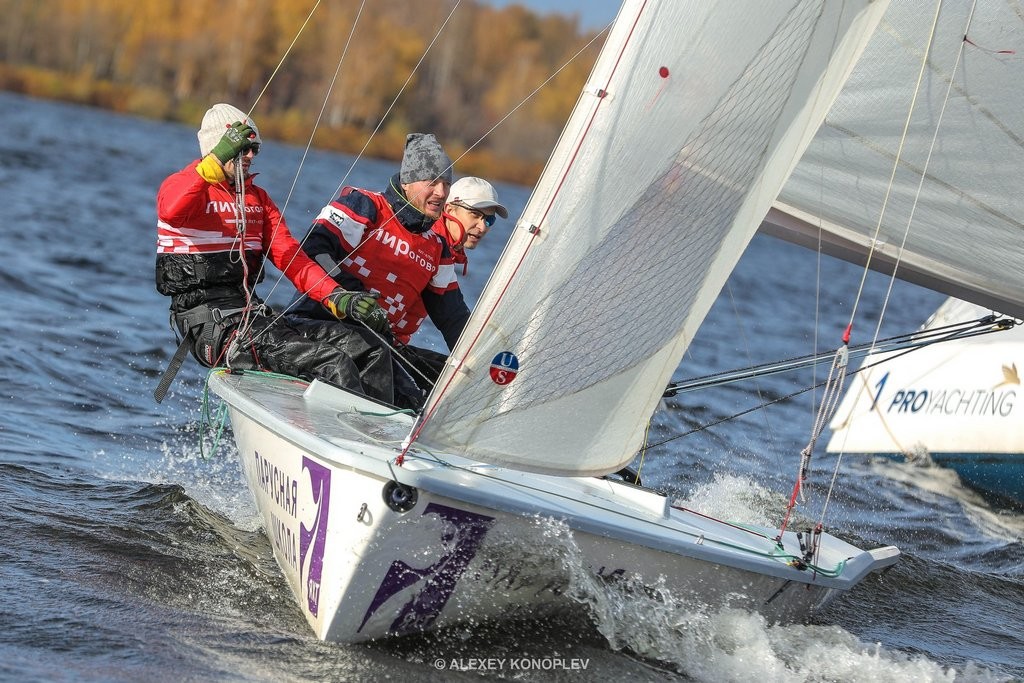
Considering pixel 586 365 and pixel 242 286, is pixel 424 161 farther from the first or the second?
pixel 586 365

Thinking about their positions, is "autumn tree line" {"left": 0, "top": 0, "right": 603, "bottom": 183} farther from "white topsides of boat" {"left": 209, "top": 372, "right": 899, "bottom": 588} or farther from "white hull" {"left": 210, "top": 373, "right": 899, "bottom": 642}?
"white hull" {"left": 210, "top": 373, "right": 899, "bottom": 642}

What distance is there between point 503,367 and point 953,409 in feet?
17.0

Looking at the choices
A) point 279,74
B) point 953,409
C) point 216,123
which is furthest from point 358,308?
point 279,74

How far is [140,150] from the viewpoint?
2603 cm

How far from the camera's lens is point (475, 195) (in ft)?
16.6

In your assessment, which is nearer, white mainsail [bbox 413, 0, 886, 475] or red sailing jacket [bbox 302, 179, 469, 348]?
white mainsail [bbox 413, 0, 886, 475]

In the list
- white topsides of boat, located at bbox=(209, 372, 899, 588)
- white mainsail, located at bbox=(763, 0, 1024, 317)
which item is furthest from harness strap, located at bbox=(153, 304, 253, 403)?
white mainsail, located at bbox=(763, 0, 1024, 317)

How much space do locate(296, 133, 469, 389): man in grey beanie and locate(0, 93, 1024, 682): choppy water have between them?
101 cm

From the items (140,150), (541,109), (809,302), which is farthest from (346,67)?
(809,302)

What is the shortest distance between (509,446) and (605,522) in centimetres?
36

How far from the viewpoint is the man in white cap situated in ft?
16.6

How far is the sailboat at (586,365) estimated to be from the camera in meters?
3.66

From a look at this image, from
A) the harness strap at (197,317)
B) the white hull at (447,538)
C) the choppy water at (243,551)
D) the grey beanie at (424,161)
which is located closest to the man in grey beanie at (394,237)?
the grey beanie at (424,161)

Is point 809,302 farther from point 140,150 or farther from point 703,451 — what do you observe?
point 140,150
